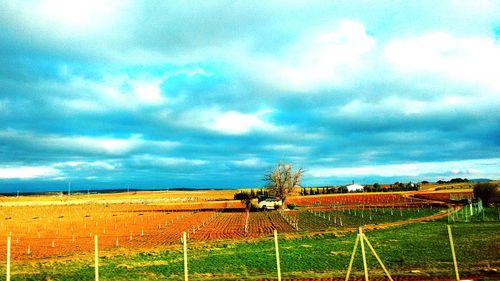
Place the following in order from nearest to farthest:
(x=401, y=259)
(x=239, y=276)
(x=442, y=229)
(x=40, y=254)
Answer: (x=239, y=276)
(x=401, y=259)
(x=40, y=254)
(x=442, y=229)

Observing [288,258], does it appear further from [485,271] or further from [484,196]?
[484,196]

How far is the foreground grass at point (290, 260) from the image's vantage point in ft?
66.4

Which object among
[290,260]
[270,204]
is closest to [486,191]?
[270,204]

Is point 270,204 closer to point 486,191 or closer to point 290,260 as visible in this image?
point 486,191

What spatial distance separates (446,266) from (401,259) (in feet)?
10.4

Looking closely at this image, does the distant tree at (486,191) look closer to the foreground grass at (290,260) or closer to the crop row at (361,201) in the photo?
the crop row at (361,201)

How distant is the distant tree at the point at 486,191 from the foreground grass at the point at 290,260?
41901 mm

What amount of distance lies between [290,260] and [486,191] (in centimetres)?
6183

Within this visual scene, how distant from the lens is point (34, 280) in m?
20.0

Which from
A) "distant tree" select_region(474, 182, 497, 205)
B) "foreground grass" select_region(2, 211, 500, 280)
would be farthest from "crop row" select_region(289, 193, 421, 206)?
"foreground grass" select_region(2, 211, 500, 280)

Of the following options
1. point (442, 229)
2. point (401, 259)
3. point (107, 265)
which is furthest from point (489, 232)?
point (107, 265)

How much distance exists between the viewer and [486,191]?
72875 mm

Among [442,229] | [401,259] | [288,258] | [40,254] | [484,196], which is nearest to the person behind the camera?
[401,259]

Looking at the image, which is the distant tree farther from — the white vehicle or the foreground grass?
the foreground grass
